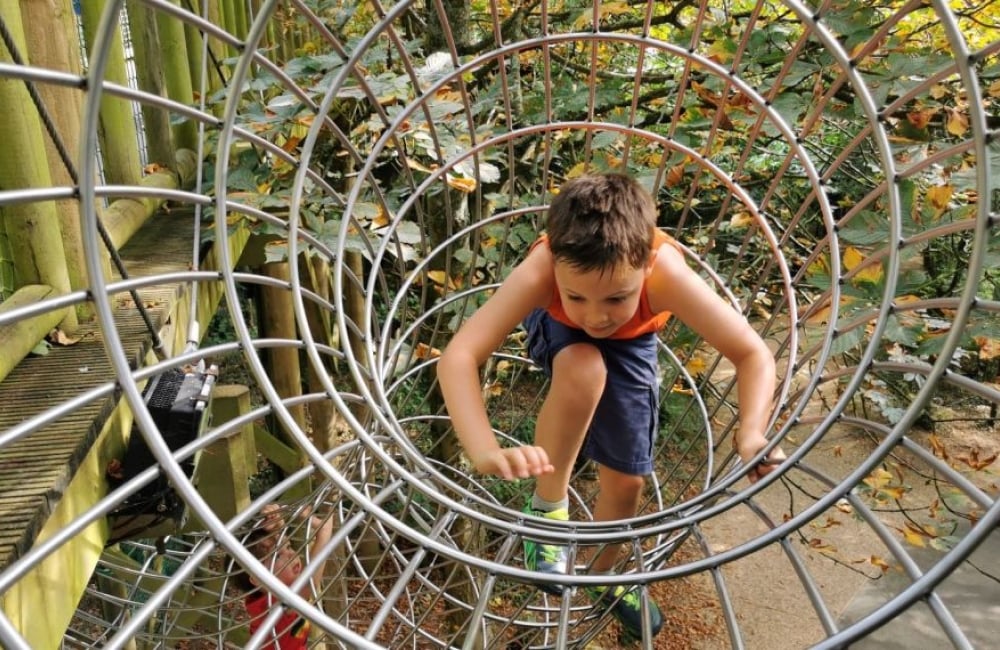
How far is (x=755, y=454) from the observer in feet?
3.47

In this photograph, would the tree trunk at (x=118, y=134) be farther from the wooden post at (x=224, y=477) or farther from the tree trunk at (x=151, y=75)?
the wooden post at (x=224, y=477)

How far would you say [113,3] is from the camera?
0.60 meters

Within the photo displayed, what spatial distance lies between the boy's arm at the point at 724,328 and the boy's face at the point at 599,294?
0.10m

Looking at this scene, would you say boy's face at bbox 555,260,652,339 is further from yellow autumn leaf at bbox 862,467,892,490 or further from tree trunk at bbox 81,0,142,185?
tree trunk at bbox 81,0,142,185

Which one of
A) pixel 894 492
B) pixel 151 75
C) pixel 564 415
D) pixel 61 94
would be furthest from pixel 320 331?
pixel 894 492

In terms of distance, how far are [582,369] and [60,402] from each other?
0.75m

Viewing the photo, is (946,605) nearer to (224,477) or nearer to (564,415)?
(564,415)

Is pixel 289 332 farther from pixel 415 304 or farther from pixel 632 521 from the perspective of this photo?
pixel 632 521

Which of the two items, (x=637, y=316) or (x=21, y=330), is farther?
(x=637, y=316)

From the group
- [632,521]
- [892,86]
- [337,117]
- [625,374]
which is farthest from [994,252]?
[337,117]

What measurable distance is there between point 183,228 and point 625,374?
1.14 meters

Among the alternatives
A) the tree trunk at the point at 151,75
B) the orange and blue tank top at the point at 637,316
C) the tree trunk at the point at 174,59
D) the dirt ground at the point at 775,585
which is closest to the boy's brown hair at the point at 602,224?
the orange and blue tank top at the point at 637,316

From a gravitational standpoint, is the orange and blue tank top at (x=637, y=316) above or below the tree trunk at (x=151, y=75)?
below

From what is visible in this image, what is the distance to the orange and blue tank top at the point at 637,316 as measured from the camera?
130cm
